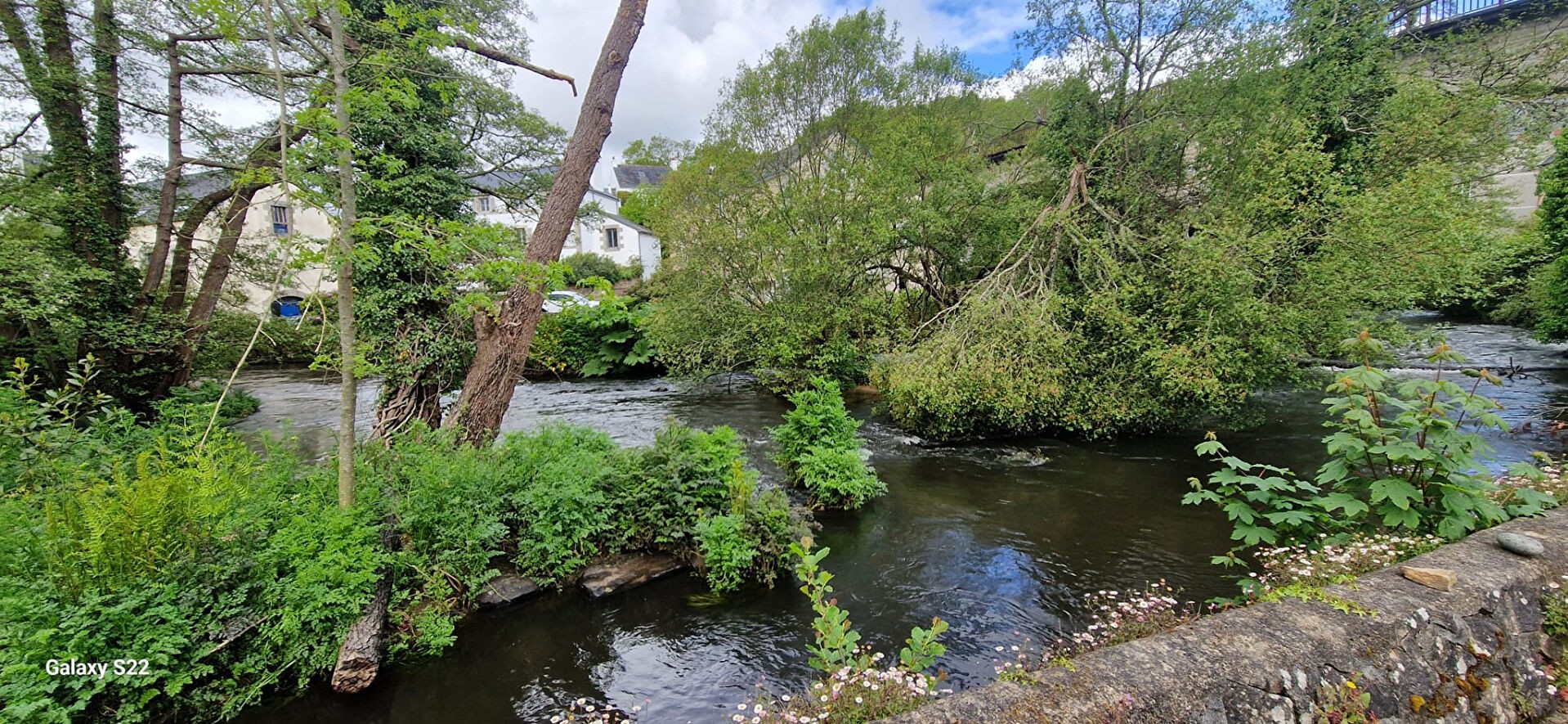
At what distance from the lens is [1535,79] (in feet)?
36.4

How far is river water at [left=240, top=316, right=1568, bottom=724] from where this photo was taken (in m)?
4.01

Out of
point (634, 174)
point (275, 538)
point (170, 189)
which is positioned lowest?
point (275, 538)

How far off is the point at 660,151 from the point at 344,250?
24.8 meters

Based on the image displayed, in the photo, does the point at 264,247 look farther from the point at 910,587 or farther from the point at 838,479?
the point at 910,587

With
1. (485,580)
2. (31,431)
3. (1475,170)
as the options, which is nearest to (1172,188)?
(1475,170)

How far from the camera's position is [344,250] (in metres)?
3.95

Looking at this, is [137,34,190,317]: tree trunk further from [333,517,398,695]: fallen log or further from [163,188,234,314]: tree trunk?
[333,517,398,695]: fallen log

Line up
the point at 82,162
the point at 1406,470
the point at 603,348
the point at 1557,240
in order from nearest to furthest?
the point at 1406,470 < the point at 82,162 < the point at 1557,240 < the point at 603,348

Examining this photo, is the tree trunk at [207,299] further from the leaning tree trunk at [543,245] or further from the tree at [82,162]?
the leaning tree trunk at [543,245]

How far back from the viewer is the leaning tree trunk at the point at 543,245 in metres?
6.98

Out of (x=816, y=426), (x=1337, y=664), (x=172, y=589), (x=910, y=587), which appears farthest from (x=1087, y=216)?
(x=172, y=589)

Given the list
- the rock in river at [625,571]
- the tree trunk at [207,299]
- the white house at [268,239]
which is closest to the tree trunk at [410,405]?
the white house at [268,239]

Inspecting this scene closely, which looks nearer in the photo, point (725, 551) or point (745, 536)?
point (725, 551)

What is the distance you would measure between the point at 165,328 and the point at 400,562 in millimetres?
8559
